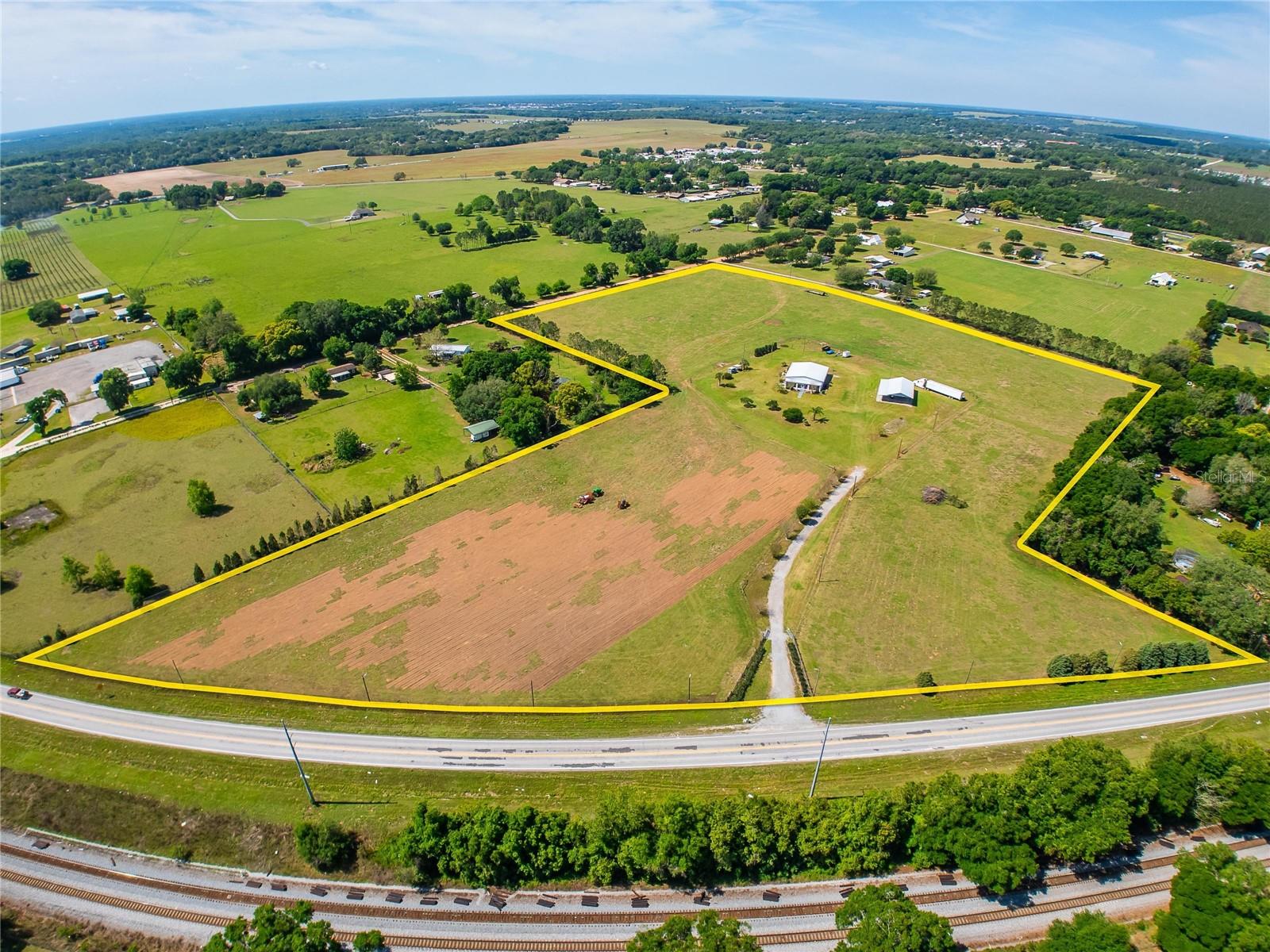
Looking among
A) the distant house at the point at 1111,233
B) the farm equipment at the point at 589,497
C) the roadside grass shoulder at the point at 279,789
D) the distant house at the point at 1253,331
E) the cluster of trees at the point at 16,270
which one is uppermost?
the distant house at the point at 1111,233

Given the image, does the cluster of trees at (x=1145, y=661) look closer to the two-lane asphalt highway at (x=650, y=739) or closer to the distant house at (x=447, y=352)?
the two-lane asphalt highway at (x=650, y=739)

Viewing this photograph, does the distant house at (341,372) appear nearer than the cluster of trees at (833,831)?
No

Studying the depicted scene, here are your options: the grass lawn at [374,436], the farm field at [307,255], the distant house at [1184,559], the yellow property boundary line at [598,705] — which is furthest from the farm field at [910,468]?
the farm field at [307,255]

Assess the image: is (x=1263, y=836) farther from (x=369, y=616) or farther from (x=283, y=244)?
(x=283, y=244)

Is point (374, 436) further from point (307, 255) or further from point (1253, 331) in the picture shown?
point (1253, 331)

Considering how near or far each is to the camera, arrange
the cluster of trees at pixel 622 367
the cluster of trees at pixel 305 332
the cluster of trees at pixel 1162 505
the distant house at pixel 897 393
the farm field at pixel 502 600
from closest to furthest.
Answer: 1. the farm field at pixel 502 600
2. the cluster of trees at pixel 1162 505
3. the distant house at pixel 897 393
4. the cluster of trees at pixel 622 367
5. the cluster of trees at pixel 305 332

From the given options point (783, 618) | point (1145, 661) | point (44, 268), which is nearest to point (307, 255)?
point (44, 268)

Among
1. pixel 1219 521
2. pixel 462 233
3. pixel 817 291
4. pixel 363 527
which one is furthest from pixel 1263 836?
pixel 462 233

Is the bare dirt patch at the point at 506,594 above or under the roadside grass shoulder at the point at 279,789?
above
